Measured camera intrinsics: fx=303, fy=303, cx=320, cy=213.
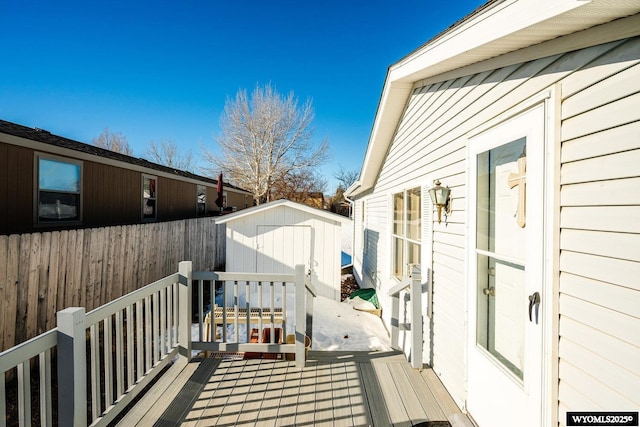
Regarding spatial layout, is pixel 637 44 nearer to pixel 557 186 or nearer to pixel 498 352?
pixel 557 186

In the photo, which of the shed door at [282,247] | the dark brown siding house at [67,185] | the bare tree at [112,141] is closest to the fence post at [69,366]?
the dark brown siding house at [67,185]

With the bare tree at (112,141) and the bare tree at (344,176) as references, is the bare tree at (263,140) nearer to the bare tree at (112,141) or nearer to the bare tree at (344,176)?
the bare tree at (344,176)

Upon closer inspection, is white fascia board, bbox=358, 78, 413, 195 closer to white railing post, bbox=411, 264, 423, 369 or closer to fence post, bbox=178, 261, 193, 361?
white railing post, bbox=411, 264, 423, 369

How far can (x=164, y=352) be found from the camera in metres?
2.99

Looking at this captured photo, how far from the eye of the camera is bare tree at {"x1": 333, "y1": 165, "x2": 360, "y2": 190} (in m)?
29.7

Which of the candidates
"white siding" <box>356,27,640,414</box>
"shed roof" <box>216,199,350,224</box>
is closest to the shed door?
"shed roof" <box>216,199,350,224</box>

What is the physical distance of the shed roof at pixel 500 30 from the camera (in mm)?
1291

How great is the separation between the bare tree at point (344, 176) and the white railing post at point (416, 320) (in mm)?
26337

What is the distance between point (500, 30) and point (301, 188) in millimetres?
20647

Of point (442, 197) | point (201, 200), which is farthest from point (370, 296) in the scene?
point (201, 200)

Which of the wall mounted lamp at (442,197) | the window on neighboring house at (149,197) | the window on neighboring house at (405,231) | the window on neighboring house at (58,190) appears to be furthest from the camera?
the window on neighboring house at (149,197)

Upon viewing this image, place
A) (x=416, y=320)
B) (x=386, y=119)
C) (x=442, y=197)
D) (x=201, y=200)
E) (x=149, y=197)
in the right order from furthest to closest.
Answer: (x=201, y=200) < (x=149, y=197) < (x=386, y=119) < (x=416, y=320) < (x=442, y=197)

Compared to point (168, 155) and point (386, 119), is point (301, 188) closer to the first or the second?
point (168, 155)

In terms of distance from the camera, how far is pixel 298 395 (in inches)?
105
